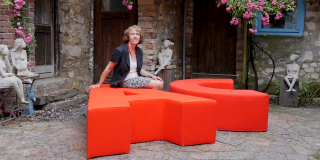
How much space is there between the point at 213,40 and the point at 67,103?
378cm

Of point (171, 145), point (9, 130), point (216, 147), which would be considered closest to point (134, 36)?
point (171, 145)

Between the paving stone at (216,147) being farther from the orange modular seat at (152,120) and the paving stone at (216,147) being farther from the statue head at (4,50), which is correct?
the statue head at (4,50)

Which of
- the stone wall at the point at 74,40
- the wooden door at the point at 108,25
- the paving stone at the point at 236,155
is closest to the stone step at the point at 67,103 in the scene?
the stone wall at the point at 74,40

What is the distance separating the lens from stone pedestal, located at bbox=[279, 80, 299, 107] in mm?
5914

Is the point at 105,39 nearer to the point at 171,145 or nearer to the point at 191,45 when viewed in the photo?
the point at 191,45

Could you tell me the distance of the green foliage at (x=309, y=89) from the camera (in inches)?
249

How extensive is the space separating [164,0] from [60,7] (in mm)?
2004

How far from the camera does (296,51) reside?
645 cm

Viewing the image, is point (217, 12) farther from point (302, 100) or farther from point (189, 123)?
point (189, 123)

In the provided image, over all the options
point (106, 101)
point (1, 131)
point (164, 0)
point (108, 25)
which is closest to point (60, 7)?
point (108, 25)

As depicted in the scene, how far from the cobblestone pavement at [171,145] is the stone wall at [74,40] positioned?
2.05 meters

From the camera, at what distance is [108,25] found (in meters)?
6.59

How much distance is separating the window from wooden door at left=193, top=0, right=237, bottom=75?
3.18 feet

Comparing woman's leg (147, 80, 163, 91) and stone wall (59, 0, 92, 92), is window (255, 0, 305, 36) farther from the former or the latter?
stone wall (59, 0, 92, 92)
